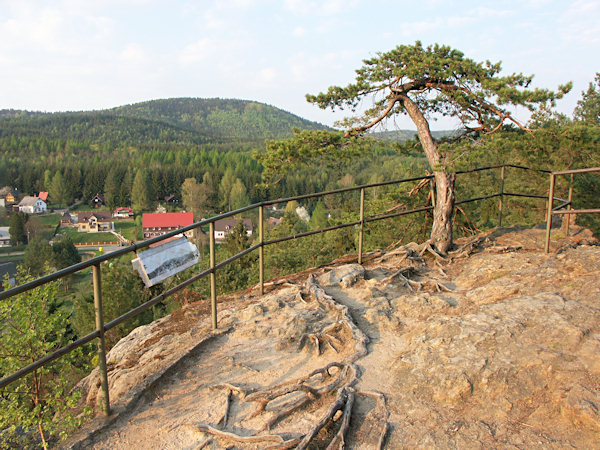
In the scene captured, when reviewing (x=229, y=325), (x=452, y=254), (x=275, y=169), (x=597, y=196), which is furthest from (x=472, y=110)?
(x=597, y=196)

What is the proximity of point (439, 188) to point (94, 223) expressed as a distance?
8149 centimetres

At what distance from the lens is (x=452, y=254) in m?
6.48

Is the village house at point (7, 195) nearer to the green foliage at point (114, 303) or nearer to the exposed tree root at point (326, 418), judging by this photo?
the green foliage at point (114, 303)

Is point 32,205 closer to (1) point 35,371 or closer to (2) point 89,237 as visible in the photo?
(2) point 89,237

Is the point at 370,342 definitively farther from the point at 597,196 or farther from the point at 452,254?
the point at 597,196

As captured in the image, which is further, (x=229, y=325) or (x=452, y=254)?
(x=452, y=254)

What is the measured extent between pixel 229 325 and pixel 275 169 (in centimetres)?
351

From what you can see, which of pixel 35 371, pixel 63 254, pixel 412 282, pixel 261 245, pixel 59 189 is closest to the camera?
pixel 35 371


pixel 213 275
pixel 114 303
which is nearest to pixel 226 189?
pixel 114 303

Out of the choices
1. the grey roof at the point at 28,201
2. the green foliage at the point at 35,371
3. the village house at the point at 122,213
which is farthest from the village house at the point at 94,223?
the green foliage at the point at 35,371

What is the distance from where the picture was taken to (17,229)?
65.6 m

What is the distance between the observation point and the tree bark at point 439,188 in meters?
6.68

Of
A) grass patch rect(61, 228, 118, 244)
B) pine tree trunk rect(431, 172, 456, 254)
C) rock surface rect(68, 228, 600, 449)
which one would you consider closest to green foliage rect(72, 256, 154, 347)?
pine tree trunk rect(431, 172, 456, 254)

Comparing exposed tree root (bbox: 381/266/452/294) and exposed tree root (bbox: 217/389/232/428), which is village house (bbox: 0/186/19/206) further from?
exposed tree root (bbox: 217/389/232/428)
